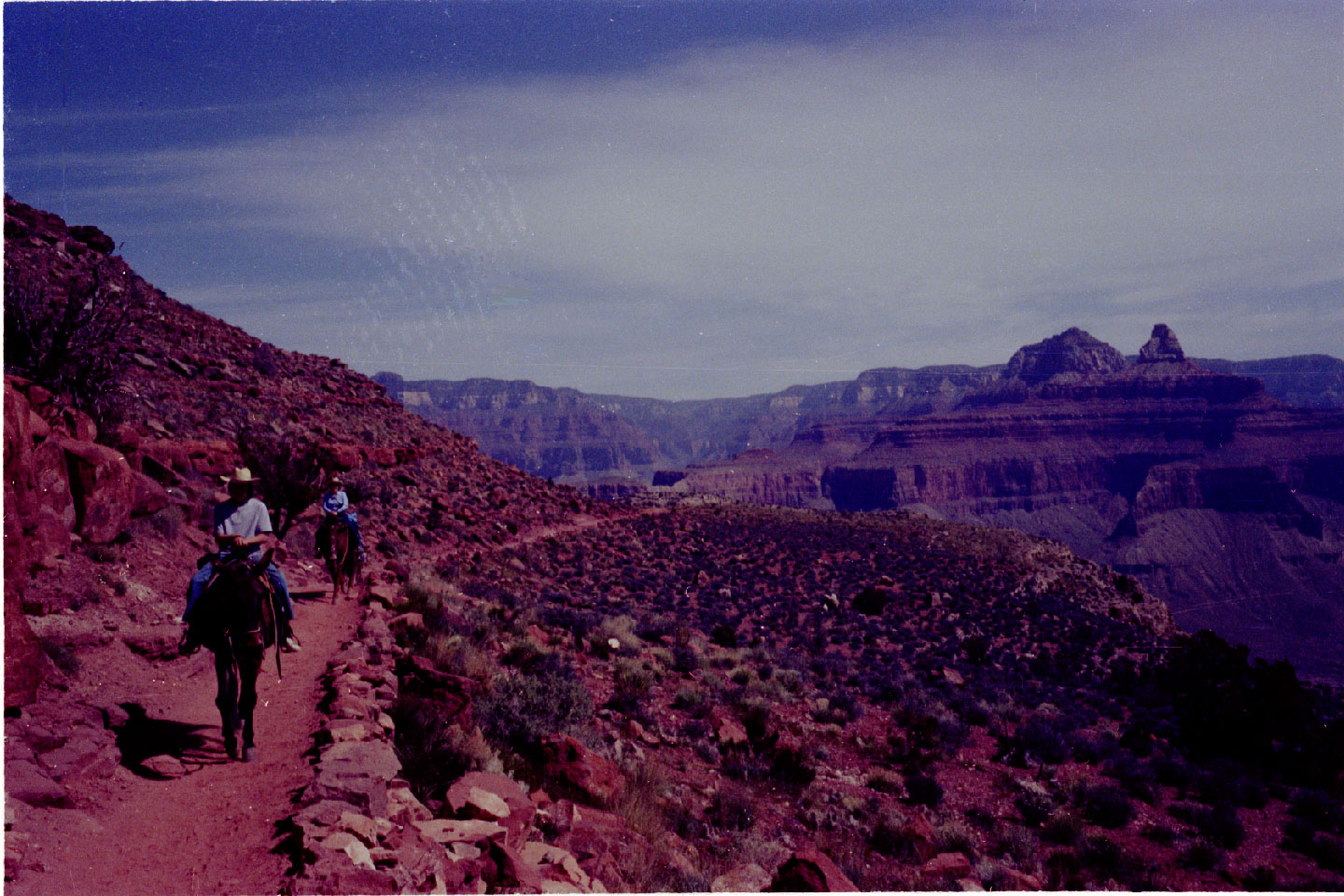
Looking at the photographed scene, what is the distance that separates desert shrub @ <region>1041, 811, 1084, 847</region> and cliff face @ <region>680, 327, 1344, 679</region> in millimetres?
112598

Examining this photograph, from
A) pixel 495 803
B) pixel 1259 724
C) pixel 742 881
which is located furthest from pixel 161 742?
pixel 1259 724

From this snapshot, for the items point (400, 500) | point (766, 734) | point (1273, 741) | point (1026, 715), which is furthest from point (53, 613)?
point (1273, 741)

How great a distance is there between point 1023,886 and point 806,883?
3683 mm

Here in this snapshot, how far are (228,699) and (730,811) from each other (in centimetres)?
530

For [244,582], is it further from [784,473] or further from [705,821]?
[784,473]

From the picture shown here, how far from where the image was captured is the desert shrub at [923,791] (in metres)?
10.7

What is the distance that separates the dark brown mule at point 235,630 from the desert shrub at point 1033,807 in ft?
31.8

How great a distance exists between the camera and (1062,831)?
9.97 metres

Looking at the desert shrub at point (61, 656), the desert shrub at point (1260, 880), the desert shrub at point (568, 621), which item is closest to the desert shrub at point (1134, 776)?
the desert shrub at point (1260, 880)

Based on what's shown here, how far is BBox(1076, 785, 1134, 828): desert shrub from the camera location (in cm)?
1095

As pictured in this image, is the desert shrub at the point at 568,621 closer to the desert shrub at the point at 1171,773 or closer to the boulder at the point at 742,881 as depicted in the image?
the boulder at the point at 742,881

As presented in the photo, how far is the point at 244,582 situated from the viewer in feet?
21.6

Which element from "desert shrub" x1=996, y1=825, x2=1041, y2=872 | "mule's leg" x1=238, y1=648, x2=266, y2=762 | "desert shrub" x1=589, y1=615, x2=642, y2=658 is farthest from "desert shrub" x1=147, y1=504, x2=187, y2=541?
"desert shrub" x1=996, y1=825, x2=1041, y2=872

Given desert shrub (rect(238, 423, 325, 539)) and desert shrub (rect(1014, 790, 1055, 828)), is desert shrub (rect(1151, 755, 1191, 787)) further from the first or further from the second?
desert shrub (rect(238, 423, 325, 539))
